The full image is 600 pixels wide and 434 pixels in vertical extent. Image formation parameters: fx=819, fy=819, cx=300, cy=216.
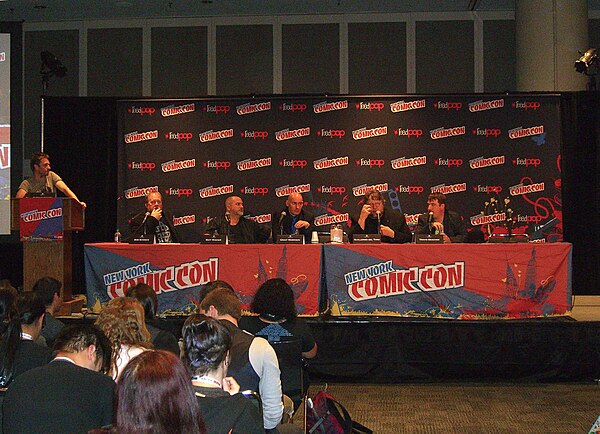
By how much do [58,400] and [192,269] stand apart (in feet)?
13.7

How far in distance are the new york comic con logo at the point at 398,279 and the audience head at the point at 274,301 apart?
2.25 meters

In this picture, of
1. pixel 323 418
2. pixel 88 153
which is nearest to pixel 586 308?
pixel 323 418

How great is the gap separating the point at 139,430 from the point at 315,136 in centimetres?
758

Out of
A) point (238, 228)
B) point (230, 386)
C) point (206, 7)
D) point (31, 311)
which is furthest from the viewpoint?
point (206, 7)

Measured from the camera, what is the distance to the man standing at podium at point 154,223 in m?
7.05

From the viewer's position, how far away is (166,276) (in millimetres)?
6480

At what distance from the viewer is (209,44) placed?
33.9 feet

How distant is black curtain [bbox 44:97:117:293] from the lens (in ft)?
29.8

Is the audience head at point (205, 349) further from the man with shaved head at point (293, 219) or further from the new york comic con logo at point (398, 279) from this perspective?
the man with shaved head at point (293, 219)

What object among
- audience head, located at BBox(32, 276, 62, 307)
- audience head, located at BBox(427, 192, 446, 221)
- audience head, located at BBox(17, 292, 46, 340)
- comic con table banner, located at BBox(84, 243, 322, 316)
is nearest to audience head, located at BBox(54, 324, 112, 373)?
audience head, located at BBox(17, 292, 46, 340)

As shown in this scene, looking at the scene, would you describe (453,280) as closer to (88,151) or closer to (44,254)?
(44,254)

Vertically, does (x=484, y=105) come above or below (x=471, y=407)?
above

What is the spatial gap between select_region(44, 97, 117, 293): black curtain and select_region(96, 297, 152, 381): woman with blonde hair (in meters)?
6.06

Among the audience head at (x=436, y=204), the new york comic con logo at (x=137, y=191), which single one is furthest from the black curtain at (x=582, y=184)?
the new york comic con logo at (x=137, y=191)
